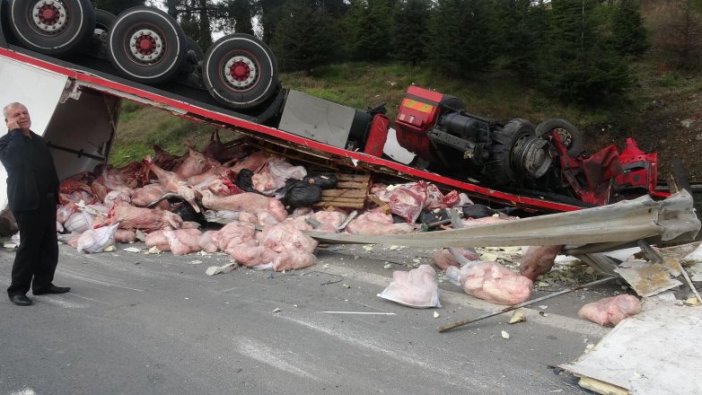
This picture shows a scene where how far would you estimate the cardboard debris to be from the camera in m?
2.52

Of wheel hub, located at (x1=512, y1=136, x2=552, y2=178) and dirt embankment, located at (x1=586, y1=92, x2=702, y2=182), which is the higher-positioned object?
dirt embankment, located at (x1=586, y1=92, x2=702, y2=182)

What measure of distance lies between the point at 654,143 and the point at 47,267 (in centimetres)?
1006

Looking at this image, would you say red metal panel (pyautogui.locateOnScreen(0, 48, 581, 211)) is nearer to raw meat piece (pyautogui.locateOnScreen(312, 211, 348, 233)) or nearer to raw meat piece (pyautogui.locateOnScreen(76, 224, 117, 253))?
raw meat piece (pyautogui.locateOnScreen(312, 211, 348, 233))

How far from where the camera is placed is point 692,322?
10.1ft

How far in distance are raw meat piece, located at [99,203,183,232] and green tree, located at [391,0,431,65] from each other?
866cm

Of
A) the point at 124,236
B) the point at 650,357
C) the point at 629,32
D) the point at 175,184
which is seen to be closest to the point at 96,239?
the point at 124,236

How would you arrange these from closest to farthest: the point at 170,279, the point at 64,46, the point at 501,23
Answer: the point at 170,279
the point at 64,46
the point at 501,23

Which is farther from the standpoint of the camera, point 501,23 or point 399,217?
point 501,23

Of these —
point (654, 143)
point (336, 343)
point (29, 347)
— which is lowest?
point (29, 347)

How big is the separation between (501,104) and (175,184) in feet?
24.4

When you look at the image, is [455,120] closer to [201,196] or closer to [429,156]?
[429,156]

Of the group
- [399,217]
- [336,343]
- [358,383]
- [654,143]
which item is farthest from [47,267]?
[654,143]

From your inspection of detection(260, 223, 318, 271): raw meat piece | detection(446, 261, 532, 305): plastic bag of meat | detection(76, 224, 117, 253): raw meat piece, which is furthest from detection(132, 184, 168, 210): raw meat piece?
detection(446, 261, 532, 305): plastic bag of meat

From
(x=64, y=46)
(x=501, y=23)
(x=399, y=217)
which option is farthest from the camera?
(x=501, y=23)
